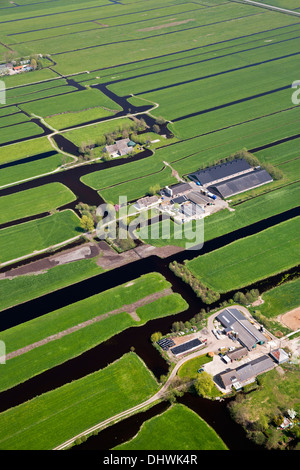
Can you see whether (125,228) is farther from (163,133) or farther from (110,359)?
(163,133)

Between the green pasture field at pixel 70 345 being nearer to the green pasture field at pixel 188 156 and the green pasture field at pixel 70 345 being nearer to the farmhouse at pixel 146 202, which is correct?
the farmhouse at pixel 146 202

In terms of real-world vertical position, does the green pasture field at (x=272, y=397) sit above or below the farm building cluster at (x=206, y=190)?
below

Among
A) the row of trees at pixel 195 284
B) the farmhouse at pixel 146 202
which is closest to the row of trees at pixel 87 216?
the farmhouse at pixel 146 202

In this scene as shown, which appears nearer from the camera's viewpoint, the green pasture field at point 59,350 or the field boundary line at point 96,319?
the green pasture field at point 59,350

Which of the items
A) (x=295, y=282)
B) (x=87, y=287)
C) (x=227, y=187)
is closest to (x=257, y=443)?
(x=295, y=282)

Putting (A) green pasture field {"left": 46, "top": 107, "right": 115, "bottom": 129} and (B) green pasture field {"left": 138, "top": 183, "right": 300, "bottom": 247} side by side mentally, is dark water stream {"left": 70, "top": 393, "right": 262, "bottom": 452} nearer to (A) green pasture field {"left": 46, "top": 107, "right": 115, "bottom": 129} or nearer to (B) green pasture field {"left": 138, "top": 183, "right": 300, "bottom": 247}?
(B) green pasture field {"left": 138, "top": 183, "right": 300, "bottom": 247}

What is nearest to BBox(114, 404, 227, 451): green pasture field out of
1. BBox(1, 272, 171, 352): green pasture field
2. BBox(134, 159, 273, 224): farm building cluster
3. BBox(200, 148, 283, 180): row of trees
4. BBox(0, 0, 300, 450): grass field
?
BBox(0, 0, 300, 450): grass field
